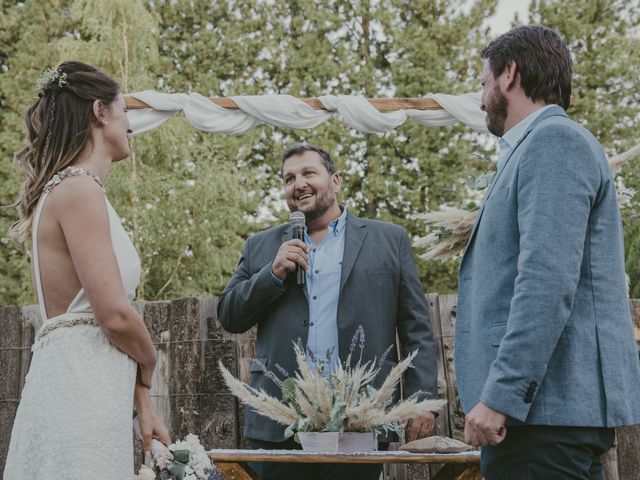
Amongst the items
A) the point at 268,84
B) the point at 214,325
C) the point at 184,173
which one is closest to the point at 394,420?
the point at 214,325

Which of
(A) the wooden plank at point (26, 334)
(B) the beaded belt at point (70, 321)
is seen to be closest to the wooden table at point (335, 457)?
(B) the beaded belt at point (70, 321)

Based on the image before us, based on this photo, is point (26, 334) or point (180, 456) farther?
point (26, 334)

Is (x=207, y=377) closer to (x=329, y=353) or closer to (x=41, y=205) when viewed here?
(x=329, y=353)

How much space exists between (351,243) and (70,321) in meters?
1.80

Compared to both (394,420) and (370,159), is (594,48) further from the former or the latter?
(394,420)

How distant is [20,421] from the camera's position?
6.57 ft

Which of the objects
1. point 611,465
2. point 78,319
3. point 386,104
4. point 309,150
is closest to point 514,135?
point 78,319

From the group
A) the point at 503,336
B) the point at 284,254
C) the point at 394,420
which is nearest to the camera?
the point at 503,336

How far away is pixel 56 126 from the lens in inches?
84.0

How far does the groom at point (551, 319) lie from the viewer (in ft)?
5.98

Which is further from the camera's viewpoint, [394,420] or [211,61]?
[211,61]

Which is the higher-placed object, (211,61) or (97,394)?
(211,61)

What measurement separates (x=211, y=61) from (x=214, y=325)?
12.0m

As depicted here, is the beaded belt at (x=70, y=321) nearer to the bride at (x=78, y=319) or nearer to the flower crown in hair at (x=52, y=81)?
the bride at (x=78, y=319)
